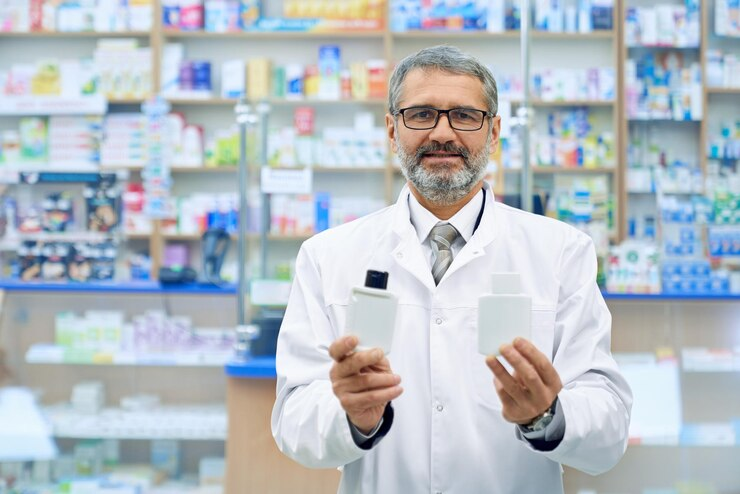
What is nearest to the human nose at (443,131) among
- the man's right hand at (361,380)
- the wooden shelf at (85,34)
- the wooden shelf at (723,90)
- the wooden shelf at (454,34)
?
the man's right hand at (361,380)

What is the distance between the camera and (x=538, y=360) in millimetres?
1074

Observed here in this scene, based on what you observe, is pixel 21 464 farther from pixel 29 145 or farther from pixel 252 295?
pixel 29 145

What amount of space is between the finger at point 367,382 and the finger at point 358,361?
0.02 meters

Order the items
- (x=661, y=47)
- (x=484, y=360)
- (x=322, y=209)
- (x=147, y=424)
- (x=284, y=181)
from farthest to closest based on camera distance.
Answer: (x=661, y=47) < (x=322, y=209) < (x=147, y=424) < (x=284, y=181) < (x=484, y=360)

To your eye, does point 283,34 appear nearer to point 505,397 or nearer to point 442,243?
point 442,243

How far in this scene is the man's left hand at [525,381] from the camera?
3.48ft

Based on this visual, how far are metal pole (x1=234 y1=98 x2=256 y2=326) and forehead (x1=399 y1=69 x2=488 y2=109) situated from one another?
1.74 metres

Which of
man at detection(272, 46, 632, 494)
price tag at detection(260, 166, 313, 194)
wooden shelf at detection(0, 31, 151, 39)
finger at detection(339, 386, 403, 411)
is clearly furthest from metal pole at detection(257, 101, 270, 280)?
wooden shelf at detection(0, 31, 151, 39)

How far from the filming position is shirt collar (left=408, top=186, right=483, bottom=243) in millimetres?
1484

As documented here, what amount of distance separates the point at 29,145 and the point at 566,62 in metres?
3.79

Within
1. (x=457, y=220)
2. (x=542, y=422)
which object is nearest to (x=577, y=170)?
(x=457, y=220)

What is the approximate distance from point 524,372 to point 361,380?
0.70 feet

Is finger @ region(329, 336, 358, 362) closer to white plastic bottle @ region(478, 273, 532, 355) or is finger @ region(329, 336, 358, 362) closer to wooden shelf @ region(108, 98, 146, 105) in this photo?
white plastic bottle @ region(478, 273, 532, 355)

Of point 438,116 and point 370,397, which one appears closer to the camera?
point 370,397
